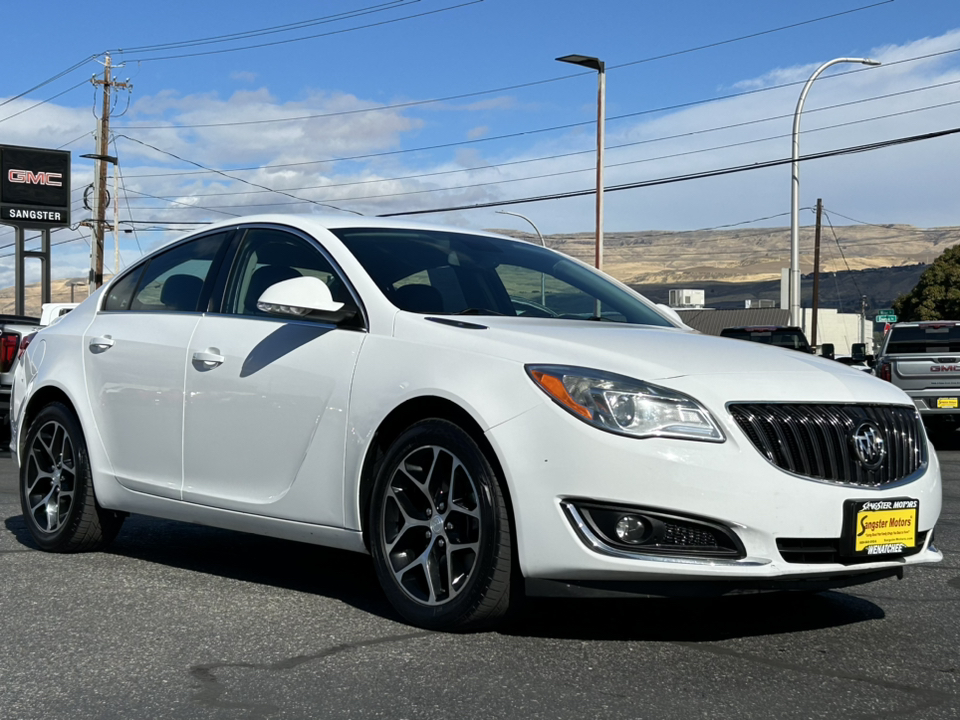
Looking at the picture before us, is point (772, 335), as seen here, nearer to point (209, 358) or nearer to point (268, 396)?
point (209, 358)

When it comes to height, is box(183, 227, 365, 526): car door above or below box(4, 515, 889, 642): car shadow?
above

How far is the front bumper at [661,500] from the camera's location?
4258mm

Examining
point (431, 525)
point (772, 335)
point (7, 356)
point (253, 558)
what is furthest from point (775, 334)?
point (431, 525)

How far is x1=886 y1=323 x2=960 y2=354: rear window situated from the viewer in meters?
17.0

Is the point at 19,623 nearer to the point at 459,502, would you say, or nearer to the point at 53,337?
the point at 459,502

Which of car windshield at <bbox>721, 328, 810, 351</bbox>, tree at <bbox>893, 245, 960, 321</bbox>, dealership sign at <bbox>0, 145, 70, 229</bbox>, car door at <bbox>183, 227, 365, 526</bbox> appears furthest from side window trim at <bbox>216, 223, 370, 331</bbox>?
tree at <bbox>893, 245, 960, 321</bbox>

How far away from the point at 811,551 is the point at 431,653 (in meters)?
1.34

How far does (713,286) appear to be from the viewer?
200m

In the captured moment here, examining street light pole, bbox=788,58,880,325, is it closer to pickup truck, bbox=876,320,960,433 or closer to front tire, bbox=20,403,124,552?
pickup truck, bbox=876,320,960,433

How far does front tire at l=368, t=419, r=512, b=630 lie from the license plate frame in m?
1.16

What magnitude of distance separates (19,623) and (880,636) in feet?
10.6

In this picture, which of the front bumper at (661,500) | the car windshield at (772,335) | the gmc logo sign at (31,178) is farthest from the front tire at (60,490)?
the gmc logo sign at (31,178)

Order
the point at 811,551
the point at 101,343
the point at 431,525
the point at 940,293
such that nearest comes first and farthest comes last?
the point at 811,551
the point at 431,525
the point at 101,343
the point at 940,293

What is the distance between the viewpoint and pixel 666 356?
4.63 metres
